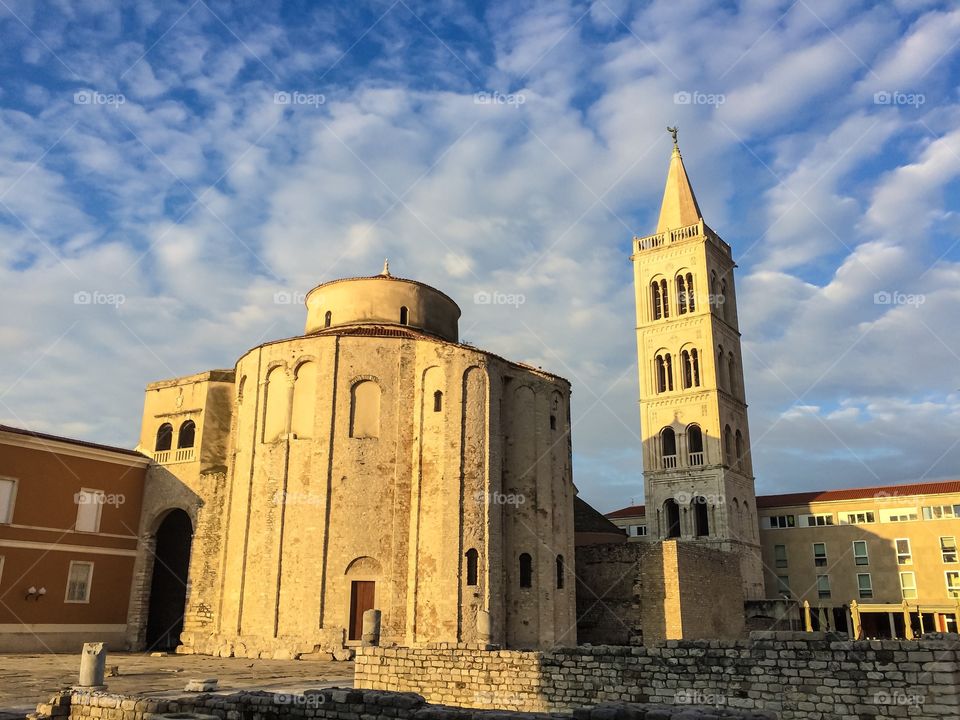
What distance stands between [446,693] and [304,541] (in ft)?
35.9

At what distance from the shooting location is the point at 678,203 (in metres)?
55.3

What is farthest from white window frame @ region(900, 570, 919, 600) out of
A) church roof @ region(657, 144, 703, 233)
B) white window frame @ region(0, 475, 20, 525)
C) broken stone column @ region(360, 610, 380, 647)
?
white window frame @ region(0, 475, 20, 525)

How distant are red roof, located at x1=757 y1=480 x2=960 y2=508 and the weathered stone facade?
24.7 m

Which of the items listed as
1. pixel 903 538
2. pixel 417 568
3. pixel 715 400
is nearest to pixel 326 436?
pixel 417 568

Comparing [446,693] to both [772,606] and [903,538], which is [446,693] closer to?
[772,606]

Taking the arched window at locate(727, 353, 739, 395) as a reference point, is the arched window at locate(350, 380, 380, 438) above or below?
below

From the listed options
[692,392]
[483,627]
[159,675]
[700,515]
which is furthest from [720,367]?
[159,675]

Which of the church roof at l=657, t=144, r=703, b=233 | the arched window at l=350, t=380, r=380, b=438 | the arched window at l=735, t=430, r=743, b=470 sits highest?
the church roof at l=657, t=144, r=703, b=233

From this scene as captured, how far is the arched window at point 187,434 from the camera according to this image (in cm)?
3198

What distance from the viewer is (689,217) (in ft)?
179

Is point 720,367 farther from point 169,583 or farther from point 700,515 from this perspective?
point 169,583

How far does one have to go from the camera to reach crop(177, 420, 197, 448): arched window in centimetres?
3198

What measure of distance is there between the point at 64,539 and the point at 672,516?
3550 centimetres

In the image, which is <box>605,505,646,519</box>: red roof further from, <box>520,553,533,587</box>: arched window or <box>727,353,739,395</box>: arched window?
<box>520,553,533,587</box>: arched window
